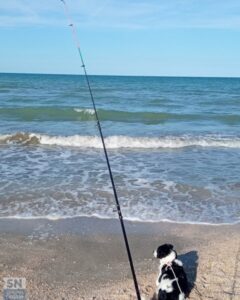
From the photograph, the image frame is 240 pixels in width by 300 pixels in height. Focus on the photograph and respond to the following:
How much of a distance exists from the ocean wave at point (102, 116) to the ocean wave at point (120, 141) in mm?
5184

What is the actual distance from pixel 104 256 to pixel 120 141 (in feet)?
29.0

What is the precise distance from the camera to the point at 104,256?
5.30 m

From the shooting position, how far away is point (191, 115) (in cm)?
2191

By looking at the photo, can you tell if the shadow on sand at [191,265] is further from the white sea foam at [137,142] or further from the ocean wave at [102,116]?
the ocean wave at [102,116]

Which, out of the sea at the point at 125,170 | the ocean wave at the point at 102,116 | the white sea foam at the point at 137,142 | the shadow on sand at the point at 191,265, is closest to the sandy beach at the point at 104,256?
the shadow on sand at the point at 191,265

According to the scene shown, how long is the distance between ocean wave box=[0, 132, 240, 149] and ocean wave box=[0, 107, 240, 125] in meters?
5.18

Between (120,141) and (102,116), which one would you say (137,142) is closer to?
(120,141)

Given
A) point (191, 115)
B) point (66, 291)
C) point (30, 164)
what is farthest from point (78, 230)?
point (191, 115)

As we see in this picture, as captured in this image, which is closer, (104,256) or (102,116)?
(104,256)

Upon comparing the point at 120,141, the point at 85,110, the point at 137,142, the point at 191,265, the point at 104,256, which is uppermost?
the point at 104,256

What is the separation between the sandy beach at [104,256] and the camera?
14.7 ft

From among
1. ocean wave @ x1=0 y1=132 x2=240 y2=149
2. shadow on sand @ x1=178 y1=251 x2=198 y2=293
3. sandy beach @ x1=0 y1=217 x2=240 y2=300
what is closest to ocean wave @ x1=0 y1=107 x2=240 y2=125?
ocean wave @ x1=0 y1=132 x2=240 y2=149

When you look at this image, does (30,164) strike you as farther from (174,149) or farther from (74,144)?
(174,149)

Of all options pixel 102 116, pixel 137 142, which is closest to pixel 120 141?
pixel 137 142
